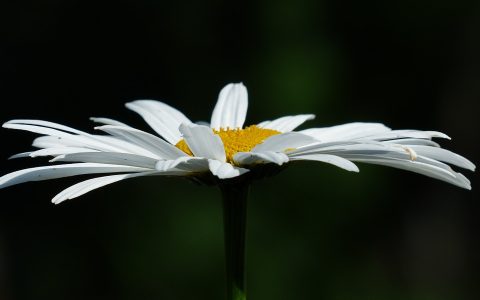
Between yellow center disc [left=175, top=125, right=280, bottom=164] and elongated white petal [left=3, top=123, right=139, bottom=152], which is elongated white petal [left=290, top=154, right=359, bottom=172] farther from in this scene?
elongated white petal [left=3, top=123, right=139, bottom=152]

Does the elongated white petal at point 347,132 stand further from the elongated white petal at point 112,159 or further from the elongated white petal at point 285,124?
the elongated white petal at point 112,159

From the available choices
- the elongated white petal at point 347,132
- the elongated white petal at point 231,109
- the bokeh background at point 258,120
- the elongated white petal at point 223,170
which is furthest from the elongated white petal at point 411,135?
the bokeh background at point 258,120

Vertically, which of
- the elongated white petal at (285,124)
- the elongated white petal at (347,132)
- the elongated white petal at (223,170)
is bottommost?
the elongated white petal at (285,124)

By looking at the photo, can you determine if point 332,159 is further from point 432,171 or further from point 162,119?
point 162,119

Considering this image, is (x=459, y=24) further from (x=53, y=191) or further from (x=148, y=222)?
(x=53, y=191)

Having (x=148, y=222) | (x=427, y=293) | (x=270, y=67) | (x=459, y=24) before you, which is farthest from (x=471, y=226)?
(x=148, y=222)

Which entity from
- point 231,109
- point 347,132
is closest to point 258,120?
point 231,109
